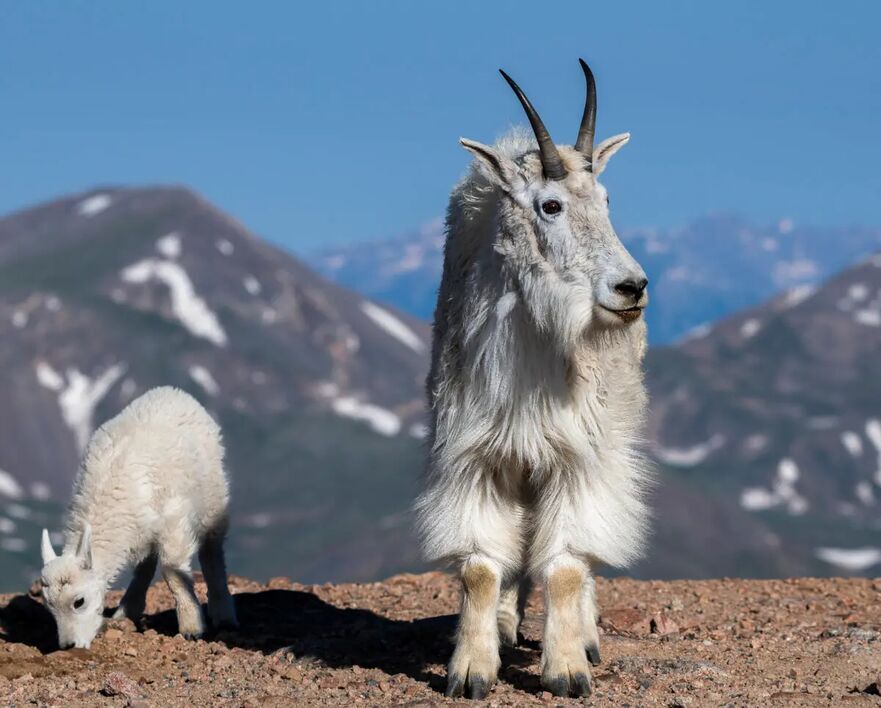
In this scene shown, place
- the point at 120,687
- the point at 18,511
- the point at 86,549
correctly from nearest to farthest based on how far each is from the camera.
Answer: the point at 120,687
the point at 86,549
the point at 18,511

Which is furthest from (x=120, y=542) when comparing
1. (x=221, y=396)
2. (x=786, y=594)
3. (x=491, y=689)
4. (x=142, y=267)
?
(x=142, y=267)

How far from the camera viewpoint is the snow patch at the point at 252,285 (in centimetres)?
18345

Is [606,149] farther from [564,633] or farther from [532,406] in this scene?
[564,633]

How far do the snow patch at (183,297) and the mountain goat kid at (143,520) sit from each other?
158 m

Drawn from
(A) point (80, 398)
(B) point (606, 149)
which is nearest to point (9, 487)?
(A) point (80, 398)

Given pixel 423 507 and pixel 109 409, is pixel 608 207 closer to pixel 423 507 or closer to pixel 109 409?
pixel 423 507

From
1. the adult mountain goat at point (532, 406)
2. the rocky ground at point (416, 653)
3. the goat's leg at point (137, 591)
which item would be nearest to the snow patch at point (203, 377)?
the rocky ground at point (416, 653)

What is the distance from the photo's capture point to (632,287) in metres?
7.59

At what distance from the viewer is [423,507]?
8.58m

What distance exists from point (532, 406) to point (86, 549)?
406cm

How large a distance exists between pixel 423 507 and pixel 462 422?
0.65m

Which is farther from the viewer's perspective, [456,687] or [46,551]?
[46,551]

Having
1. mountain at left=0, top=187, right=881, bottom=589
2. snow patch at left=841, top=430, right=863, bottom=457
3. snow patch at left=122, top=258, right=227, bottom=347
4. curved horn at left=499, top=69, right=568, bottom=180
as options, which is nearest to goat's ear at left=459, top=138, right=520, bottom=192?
curved horn at left=499, top=69, right=568, bottom=180

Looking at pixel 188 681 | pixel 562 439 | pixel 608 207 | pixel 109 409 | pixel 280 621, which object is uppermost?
pixel 109 409
